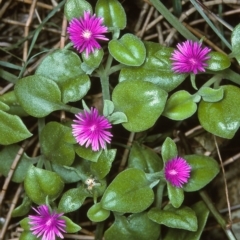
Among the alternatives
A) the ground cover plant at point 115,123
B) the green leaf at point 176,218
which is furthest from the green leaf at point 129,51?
the green leaf at point 176,218

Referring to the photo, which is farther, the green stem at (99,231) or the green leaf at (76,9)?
the green stem at (99,231)

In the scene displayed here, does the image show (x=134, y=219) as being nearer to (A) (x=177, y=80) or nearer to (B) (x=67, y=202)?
(B) (x=67, y=202)

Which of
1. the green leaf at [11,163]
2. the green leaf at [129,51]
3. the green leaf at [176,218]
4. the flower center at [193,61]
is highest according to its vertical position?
the flower center at [193,61]

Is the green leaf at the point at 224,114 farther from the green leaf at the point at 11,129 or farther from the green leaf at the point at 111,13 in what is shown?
the green leaf at the point at 11,129

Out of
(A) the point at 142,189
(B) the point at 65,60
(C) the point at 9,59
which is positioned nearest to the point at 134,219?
(A) the point at 142,189

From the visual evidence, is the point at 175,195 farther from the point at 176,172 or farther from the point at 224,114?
the point at 224,114

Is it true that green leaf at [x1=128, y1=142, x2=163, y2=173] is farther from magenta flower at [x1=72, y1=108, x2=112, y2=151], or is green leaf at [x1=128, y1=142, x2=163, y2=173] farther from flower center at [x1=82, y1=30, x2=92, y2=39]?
flower center at [x1=82, y1=30, x2=92, y2=39]
